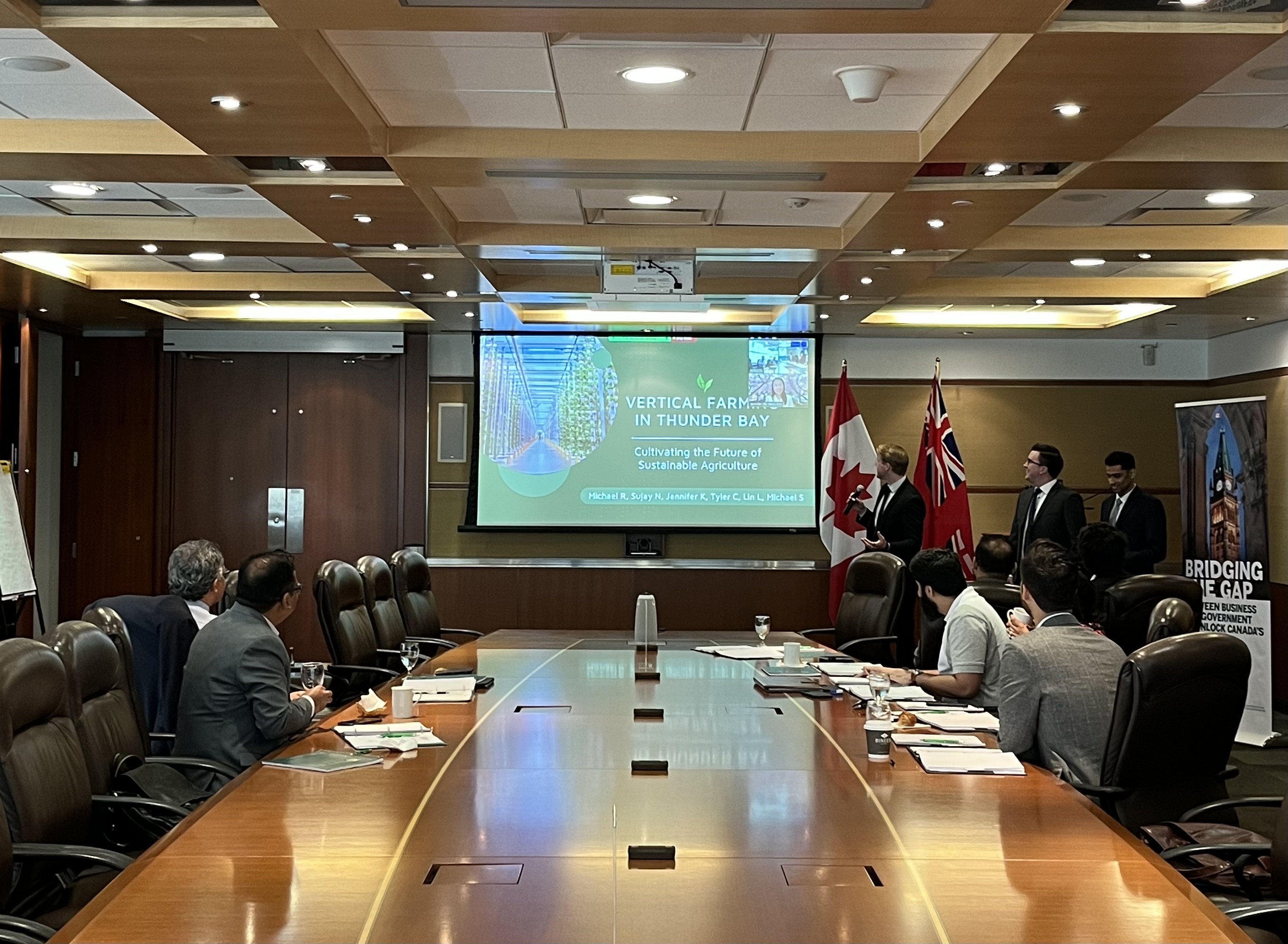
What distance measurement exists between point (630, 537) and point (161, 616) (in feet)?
19.3

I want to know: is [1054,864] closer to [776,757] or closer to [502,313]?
[776,757]

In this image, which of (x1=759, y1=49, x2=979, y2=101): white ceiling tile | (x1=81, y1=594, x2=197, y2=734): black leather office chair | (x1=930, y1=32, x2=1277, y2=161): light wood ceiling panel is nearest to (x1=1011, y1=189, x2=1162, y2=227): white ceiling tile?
(x1=930, y1=32, x2=1277, y2=161): light wood ceiling panel

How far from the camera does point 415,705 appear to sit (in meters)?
4.57

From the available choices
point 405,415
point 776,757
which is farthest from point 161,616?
point 405,415

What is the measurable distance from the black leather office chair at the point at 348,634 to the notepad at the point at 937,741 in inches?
109

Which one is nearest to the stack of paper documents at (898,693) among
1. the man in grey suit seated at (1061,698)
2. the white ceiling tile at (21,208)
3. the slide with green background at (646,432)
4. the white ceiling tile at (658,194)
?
the man in grey suit seated at (1061,698)

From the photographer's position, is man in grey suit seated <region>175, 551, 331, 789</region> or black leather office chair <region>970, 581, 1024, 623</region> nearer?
man in grey suit seated <region>175, 551, 331, 789</region>

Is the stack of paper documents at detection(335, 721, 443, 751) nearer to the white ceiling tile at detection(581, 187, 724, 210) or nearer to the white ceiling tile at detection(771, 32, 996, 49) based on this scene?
the white ceiling tile at detection(771, 32, 996, 49)

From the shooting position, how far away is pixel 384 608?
23.3 feet

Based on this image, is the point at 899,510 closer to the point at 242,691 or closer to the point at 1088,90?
the point at 1088,90

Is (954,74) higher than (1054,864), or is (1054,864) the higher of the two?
(954,74)

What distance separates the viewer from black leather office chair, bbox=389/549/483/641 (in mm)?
7555

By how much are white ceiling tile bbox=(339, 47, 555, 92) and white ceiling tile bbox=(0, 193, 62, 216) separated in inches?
112

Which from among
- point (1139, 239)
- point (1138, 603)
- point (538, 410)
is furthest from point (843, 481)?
point (1138, 603)
